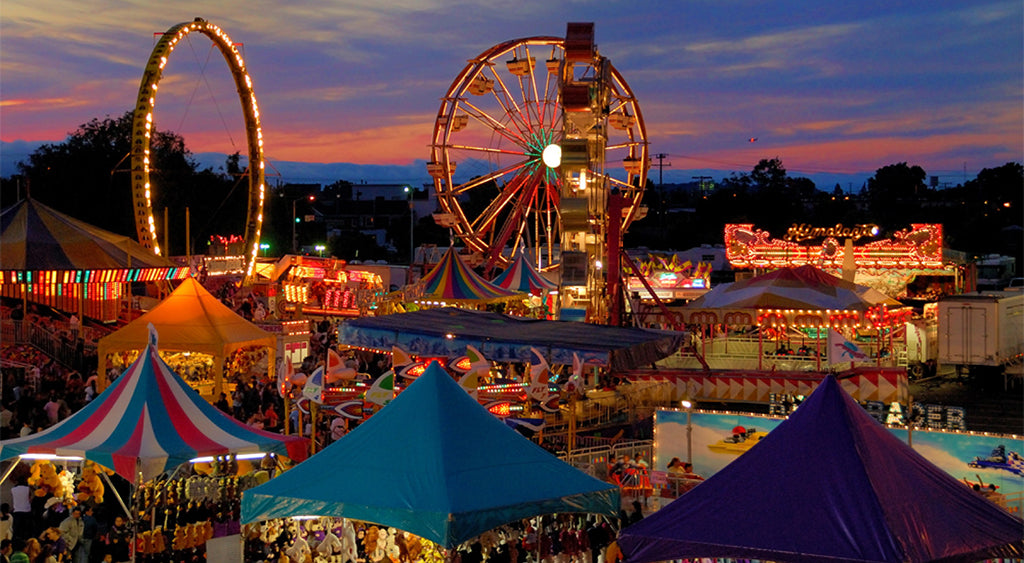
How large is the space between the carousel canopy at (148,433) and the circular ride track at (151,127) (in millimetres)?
15741

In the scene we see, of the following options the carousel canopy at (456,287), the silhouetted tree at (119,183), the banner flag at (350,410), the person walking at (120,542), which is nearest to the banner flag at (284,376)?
the banner flag at (350,410)

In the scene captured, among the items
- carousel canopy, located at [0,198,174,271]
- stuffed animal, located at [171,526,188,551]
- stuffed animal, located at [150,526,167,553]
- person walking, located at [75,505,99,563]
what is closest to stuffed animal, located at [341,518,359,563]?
stuffed animal, located at [171,526,188,551]

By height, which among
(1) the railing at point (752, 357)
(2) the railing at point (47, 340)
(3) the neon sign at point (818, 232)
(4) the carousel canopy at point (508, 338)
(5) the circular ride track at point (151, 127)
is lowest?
(1) the railing at point (752, 357)

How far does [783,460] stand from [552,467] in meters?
2.10

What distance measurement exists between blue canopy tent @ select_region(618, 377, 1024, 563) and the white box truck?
19.1 meters

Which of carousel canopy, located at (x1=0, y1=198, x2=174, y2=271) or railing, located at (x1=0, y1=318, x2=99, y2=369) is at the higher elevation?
carousel canopy, located at (x1=0, y1=198, x2=174, y2=271)

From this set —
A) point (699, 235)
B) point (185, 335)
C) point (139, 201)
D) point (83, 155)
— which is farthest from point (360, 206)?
point (185, 335)

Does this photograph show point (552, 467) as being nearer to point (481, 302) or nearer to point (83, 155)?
point (481, 302)

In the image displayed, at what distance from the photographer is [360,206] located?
90875 mm

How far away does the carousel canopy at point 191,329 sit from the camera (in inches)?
761

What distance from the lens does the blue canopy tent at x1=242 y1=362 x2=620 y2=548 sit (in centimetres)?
823

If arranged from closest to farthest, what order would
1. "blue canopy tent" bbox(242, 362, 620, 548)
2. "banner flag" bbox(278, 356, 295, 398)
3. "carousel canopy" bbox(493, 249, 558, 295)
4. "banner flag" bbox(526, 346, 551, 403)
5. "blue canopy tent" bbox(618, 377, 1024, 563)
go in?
"blue canopy tent" bbox(618, 377, 1024, 563) < "blue canopy tent" bbox(242, 362, 620, 548) < "banner flag" bbox(526, 346, 551, 403) < "banner flag" bbox(278, 356, 295, 398) < "carousel canopy" bbox(493, 249, 558, 295)

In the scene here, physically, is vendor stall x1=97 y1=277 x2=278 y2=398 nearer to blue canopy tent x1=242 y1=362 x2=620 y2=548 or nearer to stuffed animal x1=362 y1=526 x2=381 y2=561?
stuffed animal x1=362 y1=526 x2=381 y2=561

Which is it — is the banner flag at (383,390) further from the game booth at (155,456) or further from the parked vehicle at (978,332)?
the parked vehicle at (978,332)
